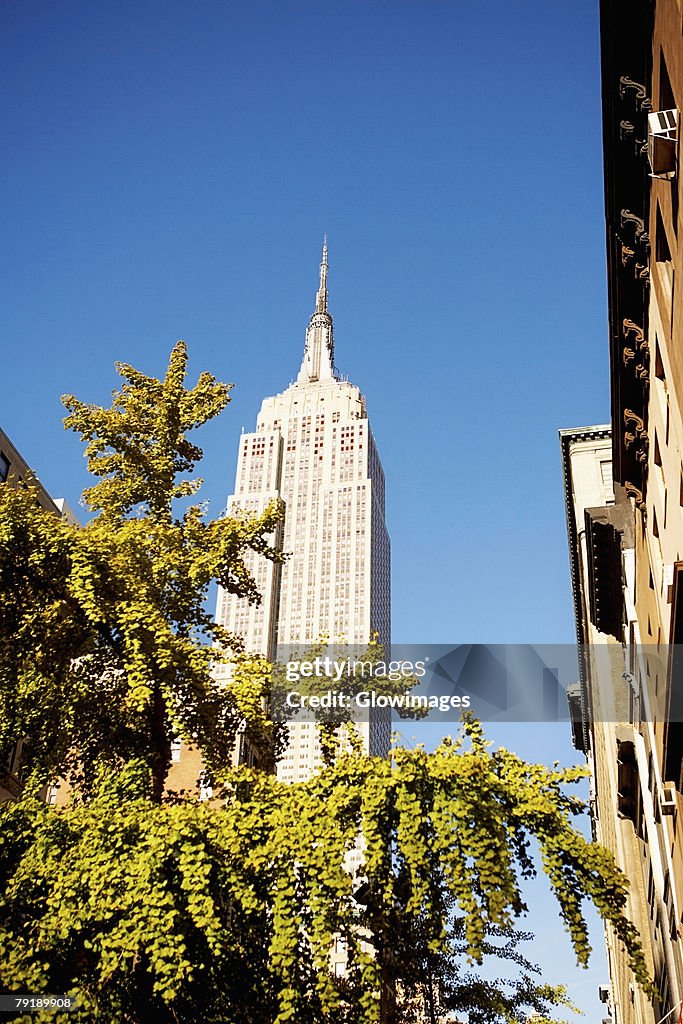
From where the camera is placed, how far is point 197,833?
13281 millimetres

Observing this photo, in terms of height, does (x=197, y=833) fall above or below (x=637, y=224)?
below

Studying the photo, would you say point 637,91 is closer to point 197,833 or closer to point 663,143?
point 663,143

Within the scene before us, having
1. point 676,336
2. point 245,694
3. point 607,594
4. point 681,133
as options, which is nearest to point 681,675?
point 676,336

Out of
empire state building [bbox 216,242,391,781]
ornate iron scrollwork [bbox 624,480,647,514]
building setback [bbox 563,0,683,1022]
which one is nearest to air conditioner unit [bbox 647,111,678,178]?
building setback [bbox 563,0,683,1022]

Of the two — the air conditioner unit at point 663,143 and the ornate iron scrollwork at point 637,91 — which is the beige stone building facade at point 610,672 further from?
the air conditioner unit at point 663,143

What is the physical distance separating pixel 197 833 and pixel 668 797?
10.5 metres

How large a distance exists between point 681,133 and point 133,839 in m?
12.1

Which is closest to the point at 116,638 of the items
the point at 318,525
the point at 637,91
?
the point at 637,91

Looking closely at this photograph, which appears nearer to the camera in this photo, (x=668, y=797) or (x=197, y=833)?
(x=197, y=833)

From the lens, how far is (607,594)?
95.6ft

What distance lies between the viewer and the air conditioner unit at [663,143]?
456 inches

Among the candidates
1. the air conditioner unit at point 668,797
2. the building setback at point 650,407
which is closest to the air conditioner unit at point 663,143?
the building setback at point 650,407

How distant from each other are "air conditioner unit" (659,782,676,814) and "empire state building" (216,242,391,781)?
141035 millimetres

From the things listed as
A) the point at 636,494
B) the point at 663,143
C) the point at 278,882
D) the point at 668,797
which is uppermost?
the point at 663,143
